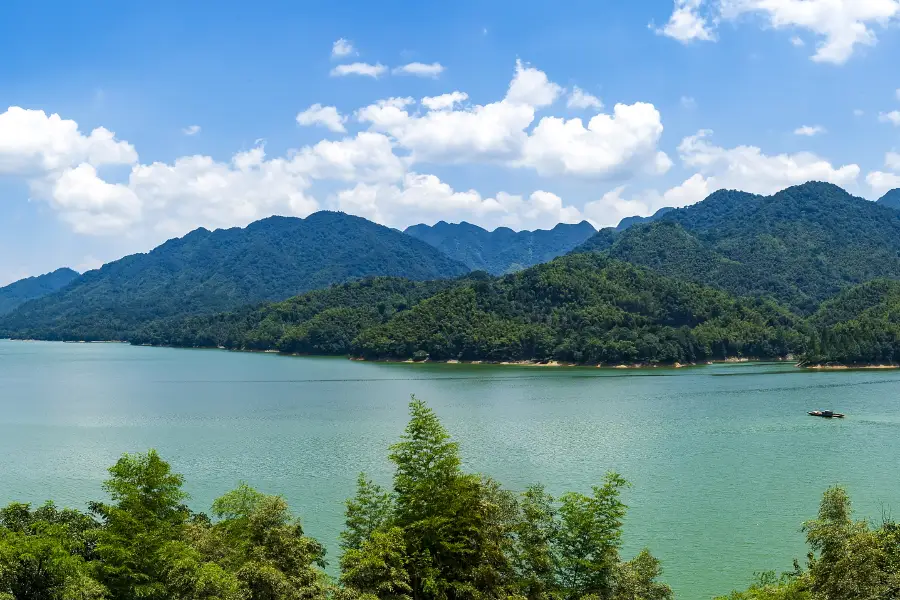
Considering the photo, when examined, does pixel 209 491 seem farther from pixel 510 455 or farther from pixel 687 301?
pixel 687 301

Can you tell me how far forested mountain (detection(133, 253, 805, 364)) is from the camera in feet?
392

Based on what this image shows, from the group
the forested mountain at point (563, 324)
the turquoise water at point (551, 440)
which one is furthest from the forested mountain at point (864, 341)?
the forested mountain at point (563, 324)

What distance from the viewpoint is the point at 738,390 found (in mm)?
77688

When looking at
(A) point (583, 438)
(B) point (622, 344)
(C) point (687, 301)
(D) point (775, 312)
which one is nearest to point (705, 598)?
(A) point (583, 438)

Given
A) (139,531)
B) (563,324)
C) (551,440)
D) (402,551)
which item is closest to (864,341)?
(563,324)

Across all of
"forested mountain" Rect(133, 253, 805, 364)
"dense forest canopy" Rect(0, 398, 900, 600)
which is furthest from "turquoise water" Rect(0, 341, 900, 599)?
"forested mountain" Rect(133, 253, 805, 364)

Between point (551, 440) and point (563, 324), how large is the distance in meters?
83.6

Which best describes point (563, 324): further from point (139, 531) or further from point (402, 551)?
point (139, 531)

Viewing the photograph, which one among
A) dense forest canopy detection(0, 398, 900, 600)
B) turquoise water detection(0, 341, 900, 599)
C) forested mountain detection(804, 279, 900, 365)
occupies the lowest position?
turquoise water detection(0, 341, 900, 599)

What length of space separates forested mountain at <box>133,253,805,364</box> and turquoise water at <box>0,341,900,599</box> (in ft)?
74.0

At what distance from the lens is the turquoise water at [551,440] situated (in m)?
31.1

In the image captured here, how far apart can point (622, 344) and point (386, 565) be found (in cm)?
10034

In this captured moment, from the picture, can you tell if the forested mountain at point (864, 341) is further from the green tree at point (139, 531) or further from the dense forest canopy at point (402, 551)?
the green tree at point (139, 531)

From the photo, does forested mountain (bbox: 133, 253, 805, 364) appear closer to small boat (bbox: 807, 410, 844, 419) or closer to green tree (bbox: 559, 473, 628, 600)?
small boat (bbox: 807, 410, 844, 419)
